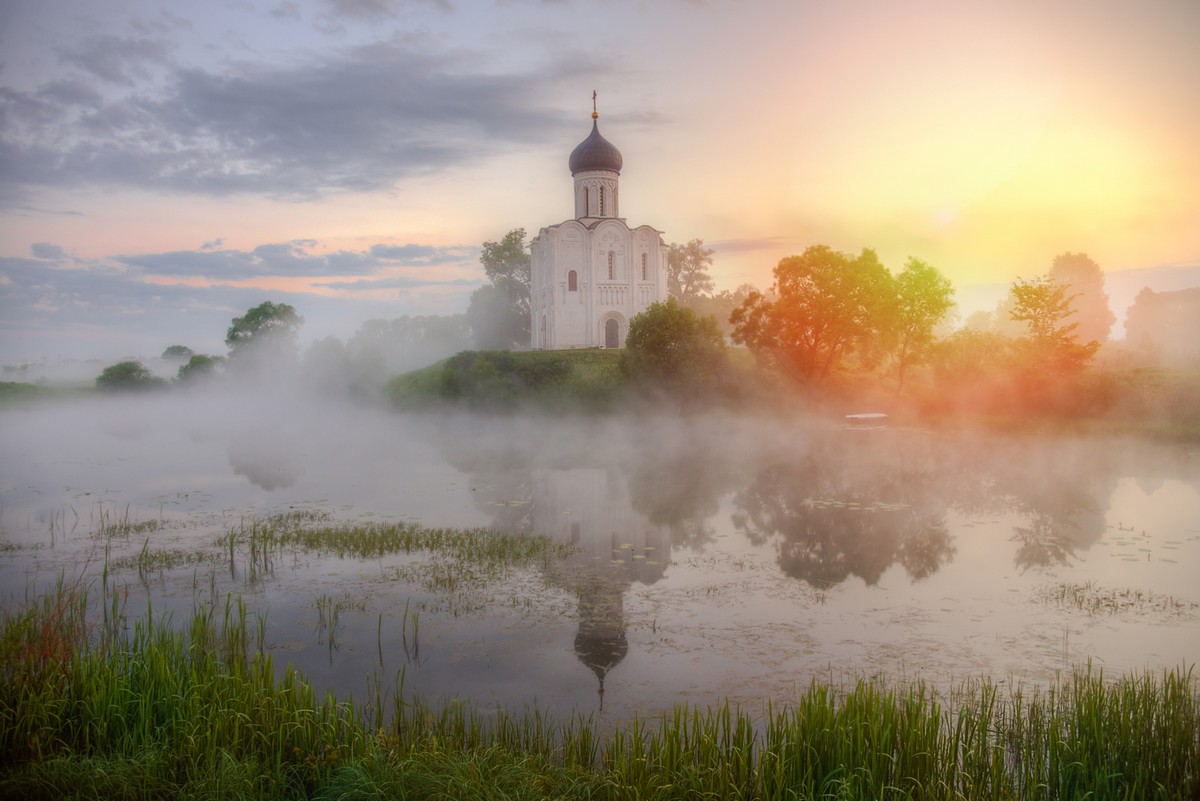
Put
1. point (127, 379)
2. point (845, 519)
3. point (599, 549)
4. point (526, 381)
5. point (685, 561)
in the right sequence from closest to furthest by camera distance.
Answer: point (685, 561), point (599, 549), point (845, 519), point (526, 381), point (127, 379)

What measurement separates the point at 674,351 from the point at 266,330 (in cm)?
3768

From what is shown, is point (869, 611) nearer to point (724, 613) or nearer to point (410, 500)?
point (724, 613)

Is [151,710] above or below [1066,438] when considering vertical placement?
below

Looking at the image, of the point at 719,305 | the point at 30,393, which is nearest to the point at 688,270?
the point at 719,305

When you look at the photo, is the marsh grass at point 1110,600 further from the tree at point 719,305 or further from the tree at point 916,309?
the tree at point 719,305

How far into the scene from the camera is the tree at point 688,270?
64656 mm

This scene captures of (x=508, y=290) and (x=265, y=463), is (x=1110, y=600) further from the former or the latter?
(x=508, y=290)

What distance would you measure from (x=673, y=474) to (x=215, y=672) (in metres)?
17.3

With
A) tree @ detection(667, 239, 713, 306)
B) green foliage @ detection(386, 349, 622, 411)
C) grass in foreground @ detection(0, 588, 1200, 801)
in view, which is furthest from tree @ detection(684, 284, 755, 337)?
grass in foreground @ detection(0, 588, 1200, 801)

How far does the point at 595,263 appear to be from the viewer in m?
49.0

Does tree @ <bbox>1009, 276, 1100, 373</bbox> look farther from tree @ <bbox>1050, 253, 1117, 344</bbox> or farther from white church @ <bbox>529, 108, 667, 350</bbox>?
tree @ <bbox>1050, 253, 1117, 344</bbox>

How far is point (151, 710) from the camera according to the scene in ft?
23.1

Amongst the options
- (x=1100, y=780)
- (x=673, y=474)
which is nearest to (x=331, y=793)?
(x=1100, y=780)

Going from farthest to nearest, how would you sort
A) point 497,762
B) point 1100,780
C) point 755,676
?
point 755,676 → point 497,762 → point 1100,780
